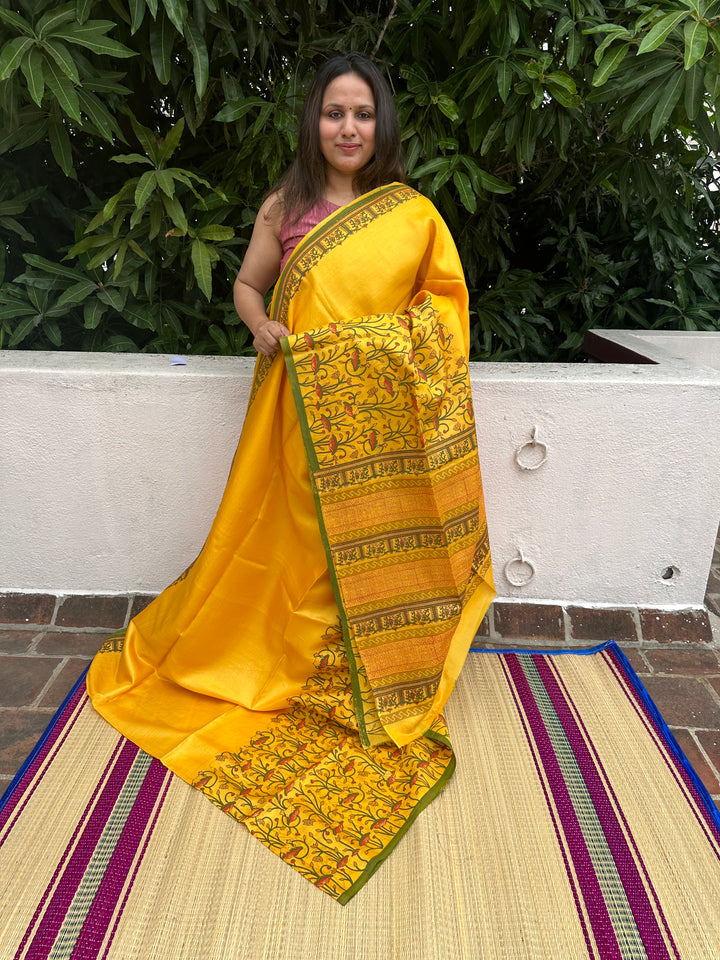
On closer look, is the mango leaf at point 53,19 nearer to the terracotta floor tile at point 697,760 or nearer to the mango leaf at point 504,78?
the mango leaf at point 504,78

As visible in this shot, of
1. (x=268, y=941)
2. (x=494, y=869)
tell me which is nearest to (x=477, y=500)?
(x=494, y=869)

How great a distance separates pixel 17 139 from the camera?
2.19m

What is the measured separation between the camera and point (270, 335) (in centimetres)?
175

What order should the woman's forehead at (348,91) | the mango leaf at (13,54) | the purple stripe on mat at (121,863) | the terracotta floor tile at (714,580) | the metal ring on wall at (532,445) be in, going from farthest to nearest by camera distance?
the terracotta floor tile at (714,580)
the metal ring on wall at (532,445)
the mango leaf at (13,54)
the woman's forehead at (348,91)
the purple stripe on mat at (121,863)

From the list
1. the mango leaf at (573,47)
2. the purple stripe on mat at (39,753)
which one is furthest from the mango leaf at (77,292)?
the mango leaf at (573,47)

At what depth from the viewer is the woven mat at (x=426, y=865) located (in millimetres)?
1411

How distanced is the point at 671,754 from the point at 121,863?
1391mm

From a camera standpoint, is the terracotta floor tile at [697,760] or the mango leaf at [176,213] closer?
the terracotta floor tile at [697,760]

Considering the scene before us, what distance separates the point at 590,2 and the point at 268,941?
262 centimetres

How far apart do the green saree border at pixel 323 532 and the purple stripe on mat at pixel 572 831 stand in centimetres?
48

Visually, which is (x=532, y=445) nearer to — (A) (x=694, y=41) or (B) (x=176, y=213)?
(A) (x=694, y=41)

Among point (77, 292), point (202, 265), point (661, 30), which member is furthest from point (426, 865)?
point (661, 30)

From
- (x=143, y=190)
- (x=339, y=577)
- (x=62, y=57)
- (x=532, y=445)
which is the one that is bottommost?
(x=339, y=577)

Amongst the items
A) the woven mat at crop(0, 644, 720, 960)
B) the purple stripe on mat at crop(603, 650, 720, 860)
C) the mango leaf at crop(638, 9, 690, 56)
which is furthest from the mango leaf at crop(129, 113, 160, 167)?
the purple stripe on mat at crop(603, 650, 720, 860)
